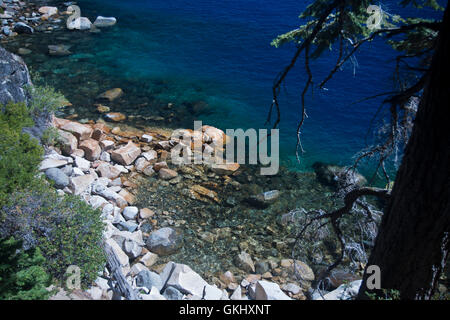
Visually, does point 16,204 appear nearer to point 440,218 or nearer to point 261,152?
point 440,218

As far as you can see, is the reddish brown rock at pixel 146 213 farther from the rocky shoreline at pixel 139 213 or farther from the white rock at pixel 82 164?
the white rock at pixel 82 164

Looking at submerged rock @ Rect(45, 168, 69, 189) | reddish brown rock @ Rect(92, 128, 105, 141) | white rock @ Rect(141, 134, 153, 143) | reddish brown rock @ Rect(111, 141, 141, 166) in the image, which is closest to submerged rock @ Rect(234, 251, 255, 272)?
submerged rock @ Rect(45, 168, 69, 189)

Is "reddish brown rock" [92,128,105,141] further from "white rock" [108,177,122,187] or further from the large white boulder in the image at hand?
the large white boulder

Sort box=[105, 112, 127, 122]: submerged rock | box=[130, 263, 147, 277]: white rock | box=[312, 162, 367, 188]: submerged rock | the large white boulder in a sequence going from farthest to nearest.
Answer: the large white boulder → box=[105, 112, 127, 122]: submerged rock → box=[312, 162, 367, 188]: submerged rock → box=[130, 263, 147, 277]: white rock

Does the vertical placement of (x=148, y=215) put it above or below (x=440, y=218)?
below

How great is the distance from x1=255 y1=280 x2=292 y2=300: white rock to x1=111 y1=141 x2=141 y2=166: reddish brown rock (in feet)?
17.7

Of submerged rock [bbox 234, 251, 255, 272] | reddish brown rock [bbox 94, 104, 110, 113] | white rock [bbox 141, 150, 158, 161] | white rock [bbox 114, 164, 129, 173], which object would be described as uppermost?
reddish brown rock [bbox 94, 104, 110, 113]

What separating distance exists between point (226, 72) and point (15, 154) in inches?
439

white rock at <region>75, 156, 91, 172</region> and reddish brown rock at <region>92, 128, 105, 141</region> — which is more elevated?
reddish brown rock at <region>92, 128, 105, 141</region>

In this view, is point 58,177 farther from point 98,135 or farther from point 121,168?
point 98,135

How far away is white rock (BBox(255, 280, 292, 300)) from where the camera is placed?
5.19 m

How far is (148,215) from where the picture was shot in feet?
25.8

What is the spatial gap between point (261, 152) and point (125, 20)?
14199mm
